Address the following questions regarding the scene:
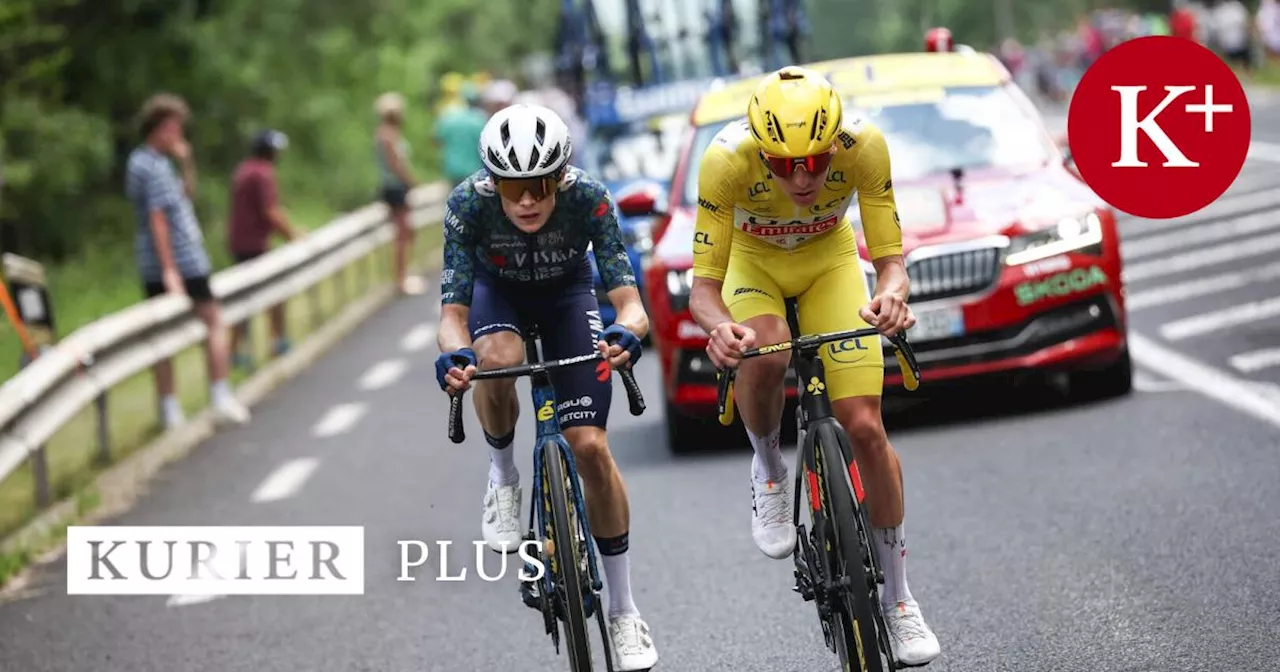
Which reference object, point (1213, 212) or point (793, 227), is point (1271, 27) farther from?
point (793, 227)

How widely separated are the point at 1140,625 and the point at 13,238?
79.1ft

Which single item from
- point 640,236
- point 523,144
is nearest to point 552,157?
point 523,144

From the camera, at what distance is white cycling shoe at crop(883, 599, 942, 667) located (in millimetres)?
6152

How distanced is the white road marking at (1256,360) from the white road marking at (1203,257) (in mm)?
4984

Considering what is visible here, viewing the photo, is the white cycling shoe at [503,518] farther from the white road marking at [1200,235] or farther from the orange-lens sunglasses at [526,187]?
the white road marking at [1200,235]

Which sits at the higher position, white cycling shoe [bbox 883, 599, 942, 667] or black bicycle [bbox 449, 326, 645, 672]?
black bicycle [bbox 449, 326, 645, 672]

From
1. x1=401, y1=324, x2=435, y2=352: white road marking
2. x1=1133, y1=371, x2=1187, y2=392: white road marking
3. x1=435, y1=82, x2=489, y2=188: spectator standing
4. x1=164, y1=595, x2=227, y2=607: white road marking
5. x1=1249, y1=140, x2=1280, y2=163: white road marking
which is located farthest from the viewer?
x1=1249, y1=140, x2=1280, y2=163: white road marking

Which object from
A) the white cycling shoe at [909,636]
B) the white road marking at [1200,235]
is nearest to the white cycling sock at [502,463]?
the white cycling shoe at [909,636]

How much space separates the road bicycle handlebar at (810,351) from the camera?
6.17 m

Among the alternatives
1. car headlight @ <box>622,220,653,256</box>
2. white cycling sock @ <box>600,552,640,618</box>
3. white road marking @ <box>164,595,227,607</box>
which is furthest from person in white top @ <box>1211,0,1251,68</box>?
white cycling sock @ <box>600,552,640,618</box>

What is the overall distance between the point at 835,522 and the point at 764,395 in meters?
0.86

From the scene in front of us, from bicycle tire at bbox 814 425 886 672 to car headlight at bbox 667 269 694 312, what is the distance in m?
5.09

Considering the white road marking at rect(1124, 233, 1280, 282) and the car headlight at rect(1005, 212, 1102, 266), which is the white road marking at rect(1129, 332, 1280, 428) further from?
the white road marking at rect(1124, 233, 1280, 282)

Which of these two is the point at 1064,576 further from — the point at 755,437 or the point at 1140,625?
the point at 755,437
